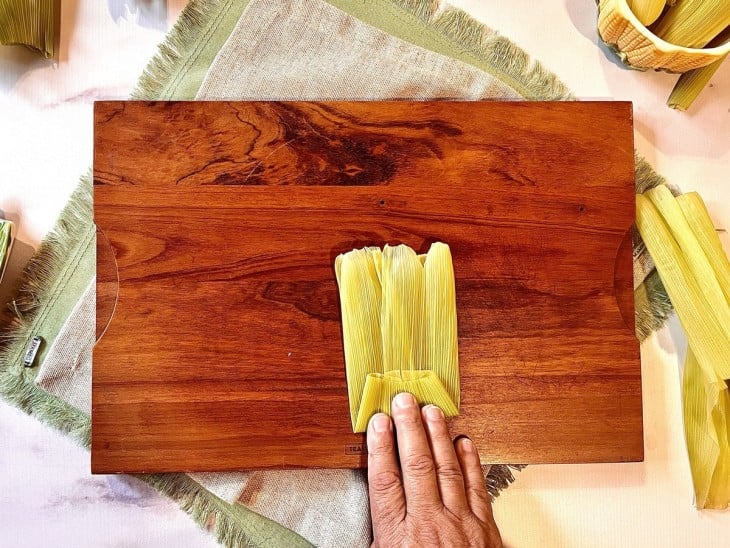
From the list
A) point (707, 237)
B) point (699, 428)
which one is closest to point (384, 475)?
point (699, 428)

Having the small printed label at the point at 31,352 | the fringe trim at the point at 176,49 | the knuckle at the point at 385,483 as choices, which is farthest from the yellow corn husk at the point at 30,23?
the knuckle at the point at 385,483

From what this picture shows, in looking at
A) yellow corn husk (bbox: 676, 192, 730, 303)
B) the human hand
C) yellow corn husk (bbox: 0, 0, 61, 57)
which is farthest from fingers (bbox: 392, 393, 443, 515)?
yellow corn husk (bbox: 0, 0, 61, 57)

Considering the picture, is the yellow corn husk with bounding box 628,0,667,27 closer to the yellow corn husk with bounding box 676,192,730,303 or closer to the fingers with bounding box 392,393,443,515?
the yellow corn husk with bounding box 676,192,730,303

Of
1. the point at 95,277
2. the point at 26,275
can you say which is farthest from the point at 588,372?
the point at 26,275

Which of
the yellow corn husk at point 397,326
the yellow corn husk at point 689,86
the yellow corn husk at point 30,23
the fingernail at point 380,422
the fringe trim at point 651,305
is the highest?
the yellow corn husk at point 30,23

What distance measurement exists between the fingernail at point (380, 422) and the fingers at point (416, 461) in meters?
0.02

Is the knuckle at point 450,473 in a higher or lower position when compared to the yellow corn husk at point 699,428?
lower

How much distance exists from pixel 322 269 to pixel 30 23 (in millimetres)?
596

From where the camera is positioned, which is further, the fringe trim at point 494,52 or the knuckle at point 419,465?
the fringe trim at point 494,52

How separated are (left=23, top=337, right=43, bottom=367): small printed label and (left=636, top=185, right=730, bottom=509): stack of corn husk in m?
0.97

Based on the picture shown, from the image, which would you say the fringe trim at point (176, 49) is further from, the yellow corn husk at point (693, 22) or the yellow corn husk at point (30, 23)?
the yellow corn husk at point (693, 22)

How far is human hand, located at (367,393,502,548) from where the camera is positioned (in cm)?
88

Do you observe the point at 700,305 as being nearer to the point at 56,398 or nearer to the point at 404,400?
the point at 404,400

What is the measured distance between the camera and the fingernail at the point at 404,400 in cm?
89
